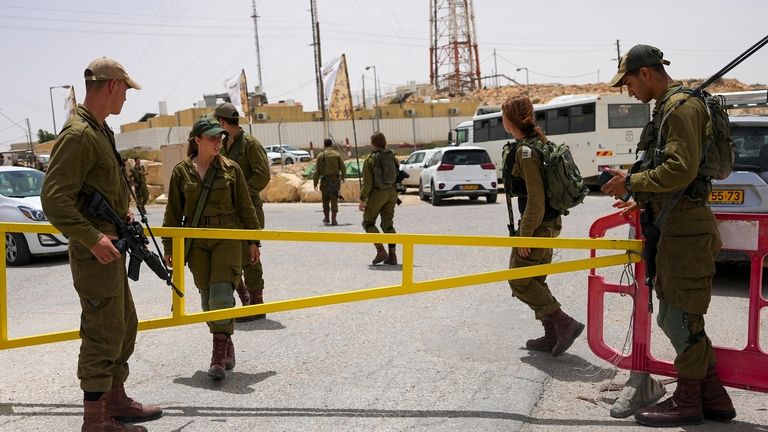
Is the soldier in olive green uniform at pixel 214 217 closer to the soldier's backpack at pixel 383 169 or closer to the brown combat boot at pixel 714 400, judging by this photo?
the brown combat boot at pixel 714 400

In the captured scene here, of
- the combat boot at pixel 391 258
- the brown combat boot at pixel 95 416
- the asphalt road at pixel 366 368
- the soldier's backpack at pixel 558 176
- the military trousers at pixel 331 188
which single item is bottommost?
the combat boot at pixel 391 258

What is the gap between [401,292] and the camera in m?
4.56

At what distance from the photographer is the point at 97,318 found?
400 centimetres

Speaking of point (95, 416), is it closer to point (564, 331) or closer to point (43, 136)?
point (564, 331)

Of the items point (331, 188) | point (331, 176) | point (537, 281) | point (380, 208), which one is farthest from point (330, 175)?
point (537, 281)

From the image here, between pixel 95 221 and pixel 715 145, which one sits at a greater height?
pixel 715 145

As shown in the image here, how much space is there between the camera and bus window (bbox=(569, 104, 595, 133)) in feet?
80.6

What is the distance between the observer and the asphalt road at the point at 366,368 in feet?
14.4

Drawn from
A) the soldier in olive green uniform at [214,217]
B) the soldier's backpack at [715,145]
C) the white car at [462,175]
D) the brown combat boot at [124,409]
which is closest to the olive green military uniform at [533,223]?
the soldier's backpack at [715,145]

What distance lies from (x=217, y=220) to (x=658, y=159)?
2982 millimetres

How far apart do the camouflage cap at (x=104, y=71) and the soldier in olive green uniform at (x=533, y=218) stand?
8.27 feet

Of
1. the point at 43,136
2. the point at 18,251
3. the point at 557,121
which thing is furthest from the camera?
the point at 43,136

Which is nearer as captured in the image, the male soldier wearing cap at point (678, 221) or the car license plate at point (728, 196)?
the male soldier wearing cap at point (678, 221)

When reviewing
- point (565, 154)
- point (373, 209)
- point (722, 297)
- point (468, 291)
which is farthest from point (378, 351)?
point (373, 209)
